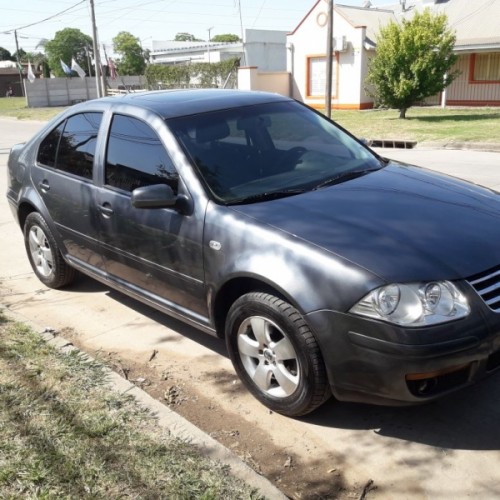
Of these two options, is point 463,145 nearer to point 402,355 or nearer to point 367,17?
point 402,355

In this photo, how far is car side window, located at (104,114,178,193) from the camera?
3.75 metres

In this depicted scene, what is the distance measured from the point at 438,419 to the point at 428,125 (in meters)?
17.2

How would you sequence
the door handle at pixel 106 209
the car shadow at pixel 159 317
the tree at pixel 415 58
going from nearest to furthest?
the door handle at pixel 106 209, the car shadow at pixel 159 317, the tree at pixel 415 58

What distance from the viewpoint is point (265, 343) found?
321 centimetres

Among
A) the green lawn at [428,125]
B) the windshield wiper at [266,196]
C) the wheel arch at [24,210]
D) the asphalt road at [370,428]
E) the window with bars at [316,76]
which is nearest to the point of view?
the asphalt road at [370,428]

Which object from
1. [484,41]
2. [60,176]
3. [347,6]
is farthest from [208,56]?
[60,176]

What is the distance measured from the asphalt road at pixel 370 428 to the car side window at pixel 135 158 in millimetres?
1175

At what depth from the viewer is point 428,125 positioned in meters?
18.9

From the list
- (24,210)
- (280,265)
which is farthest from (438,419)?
(24,210)

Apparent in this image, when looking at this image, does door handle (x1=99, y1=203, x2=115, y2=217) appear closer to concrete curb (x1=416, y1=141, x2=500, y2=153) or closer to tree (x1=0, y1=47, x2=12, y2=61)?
concrete curb (x1=416, y1=141, x2=500, y2=153)

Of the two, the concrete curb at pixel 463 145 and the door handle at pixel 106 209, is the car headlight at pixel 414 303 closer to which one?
the door handle at pixel 106 209

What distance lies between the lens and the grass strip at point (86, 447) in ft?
8.66

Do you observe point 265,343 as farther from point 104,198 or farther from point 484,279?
point 104,198

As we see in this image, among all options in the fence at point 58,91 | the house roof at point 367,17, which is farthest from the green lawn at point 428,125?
the fence at point 58,91
